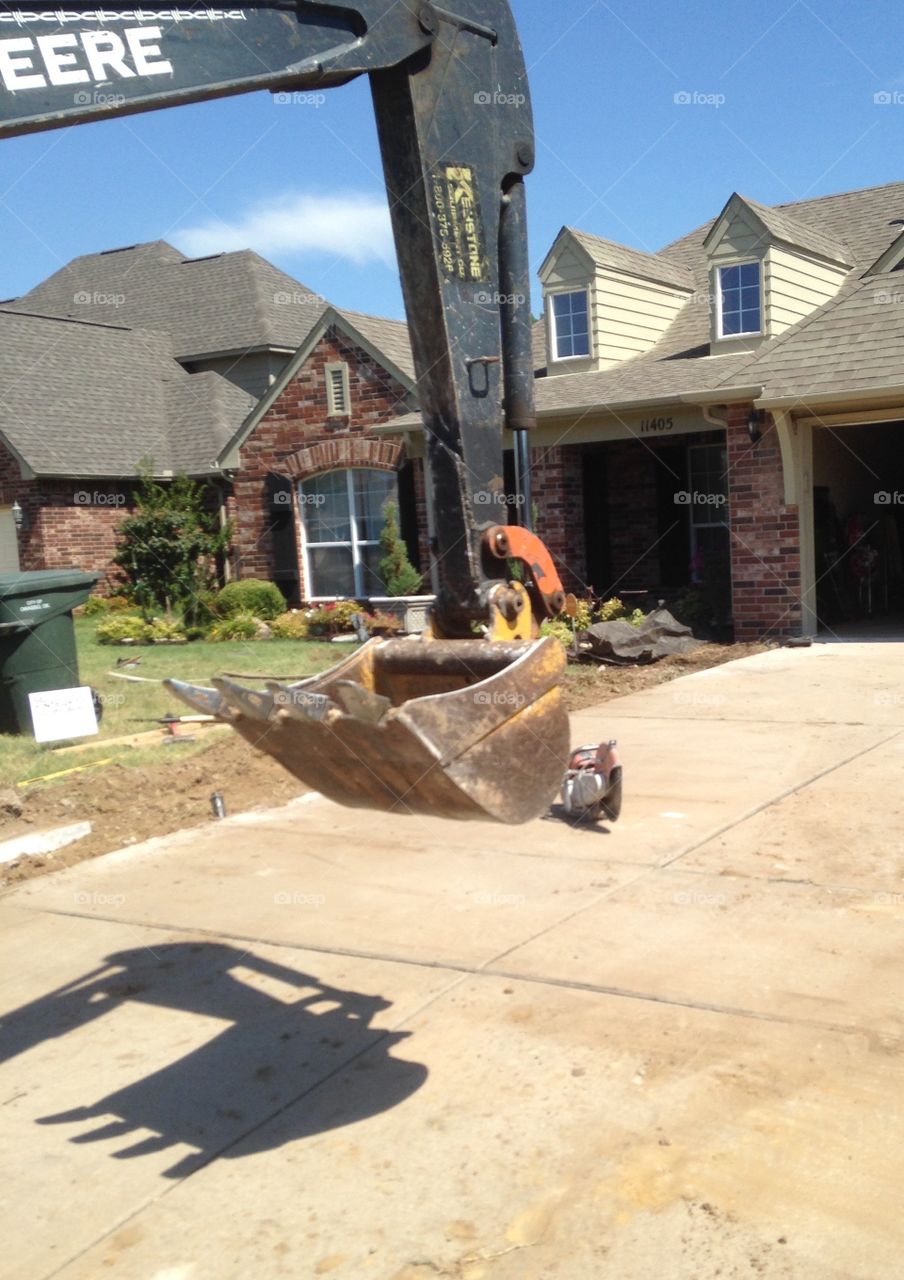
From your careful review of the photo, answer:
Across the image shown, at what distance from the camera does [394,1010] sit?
485 centimetres

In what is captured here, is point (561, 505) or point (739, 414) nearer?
point (739, 414)

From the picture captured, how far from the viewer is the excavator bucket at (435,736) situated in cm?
334

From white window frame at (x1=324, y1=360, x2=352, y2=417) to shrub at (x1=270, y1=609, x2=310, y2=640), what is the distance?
11.2 ft

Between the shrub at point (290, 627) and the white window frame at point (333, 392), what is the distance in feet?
11.2

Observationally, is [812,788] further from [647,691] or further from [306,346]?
[306,346]

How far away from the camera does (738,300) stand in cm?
1727

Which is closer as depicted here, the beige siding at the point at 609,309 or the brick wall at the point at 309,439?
the beige siding at the point at 609,309

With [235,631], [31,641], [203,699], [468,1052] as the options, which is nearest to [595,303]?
[235,631]

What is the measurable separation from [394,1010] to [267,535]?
57.8 feet

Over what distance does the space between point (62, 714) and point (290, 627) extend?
9.53 metres

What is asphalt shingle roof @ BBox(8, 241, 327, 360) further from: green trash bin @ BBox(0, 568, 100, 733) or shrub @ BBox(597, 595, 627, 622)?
green trash bin @ BBox(0, 568, 100, 733)

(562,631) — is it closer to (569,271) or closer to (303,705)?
(569,271)

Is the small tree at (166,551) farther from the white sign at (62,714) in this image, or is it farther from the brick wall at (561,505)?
the white sign at (62,714)

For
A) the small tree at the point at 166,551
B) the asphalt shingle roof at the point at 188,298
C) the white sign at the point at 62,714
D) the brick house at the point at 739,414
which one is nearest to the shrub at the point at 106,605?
the small tree at the point at 166,551
